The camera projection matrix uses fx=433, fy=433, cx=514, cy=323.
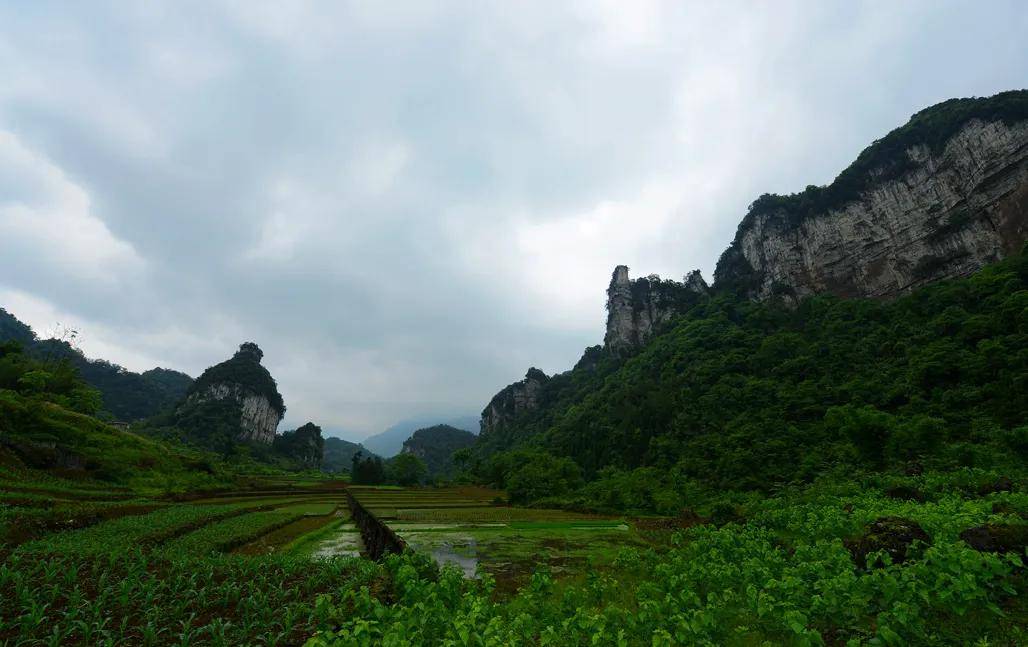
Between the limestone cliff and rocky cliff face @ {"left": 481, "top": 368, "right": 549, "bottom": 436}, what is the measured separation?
76.6 m

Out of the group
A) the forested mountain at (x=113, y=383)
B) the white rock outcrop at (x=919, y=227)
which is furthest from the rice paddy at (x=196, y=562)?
the forested mountain at (x=113, y=383)

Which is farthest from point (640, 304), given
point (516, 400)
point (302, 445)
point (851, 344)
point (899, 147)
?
point (302, 445)

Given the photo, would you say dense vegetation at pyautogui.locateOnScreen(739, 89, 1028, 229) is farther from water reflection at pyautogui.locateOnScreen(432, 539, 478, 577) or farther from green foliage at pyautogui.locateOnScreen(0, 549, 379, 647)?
green foliage at pyautogui.locateOnScreen(0, 549, 379, 647)

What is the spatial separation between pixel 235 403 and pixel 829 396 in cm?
14649

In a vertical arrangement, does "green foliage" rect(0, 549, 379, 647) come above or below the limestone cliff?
below

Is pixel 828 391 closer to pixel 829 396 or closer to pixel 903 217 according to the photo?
pixel 829 396

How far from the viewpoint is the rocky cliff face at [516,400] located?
495ft

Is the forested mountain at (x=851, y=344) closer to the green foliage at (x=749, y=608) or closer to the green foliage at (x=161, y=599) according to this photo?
the green foliage at (x=749, y=608)

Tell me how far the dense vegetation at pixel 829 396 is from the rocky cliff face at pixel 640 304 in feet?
99.5

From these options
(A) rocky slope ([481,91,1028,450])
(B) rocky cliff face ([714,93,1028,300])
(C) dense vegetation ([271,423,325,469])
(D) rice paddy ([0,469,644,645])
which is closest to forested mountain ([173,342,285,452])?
(C) dense vegetation ([271,423,325,469])

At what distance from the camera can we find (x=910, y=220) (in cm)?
7106

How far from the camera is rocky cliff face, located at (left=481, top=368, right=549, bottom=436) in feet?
495

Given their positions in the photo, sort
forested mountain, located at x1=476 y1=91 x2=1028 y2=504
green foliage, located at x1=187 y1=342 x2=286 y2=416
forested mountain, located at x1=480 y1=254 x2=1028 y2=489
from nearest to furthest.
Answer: forested mountain, located at x1=480 y1=254 x2=1028 y2=489, forested mountain, located at x1=476 y1=91 x2=1028 y2=504, green foliage, located at x1=187 y1=342 x2=286 y2=416

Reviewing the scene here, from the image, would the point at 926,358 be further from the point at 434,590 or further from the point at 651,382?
the point at 434,590
